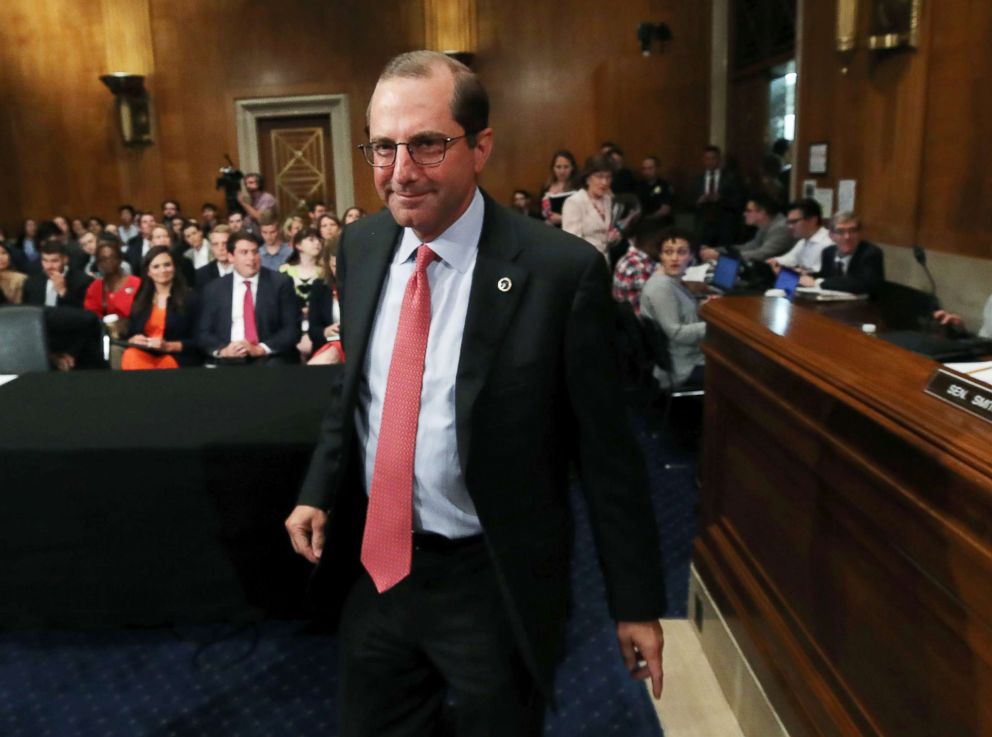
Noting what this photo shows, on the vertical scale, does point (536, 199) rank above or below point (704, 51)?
below

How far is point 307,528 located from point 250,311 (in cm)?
307

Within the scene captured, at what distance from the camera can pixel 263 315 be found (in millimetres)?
4371

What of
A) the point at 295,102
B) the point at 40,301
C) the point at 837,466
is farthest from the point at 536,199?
the point at 837,466

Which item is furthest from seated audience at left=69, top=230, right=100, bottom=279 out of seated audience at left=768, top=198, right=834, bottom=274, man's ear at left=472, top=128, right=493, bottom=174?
man's ear at left=472, top=128, right=493, bottom=174

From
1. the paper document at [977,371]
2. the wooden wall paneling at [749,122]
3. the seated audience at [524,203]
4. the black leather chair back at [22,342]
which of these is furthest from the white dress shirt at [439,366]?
the wooden wall paneling at [749,122]

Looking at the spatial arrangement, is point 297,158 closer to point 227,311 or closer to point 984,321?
point 227,311

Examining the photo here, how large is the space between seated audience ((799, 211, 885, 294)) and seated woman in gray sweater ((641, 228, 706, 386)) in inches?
49.8

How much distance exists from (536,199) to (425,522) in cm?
940

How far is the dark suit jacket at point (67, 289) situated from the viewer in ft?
19.6

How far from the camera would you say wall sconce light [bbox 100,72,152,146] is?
36.4ft

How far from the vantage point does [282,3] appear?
11.0m

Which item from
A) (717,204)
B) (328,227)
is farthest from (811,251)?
(328,227)

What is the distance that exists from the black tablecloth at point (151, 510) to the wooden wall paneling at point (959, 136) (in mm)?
4356

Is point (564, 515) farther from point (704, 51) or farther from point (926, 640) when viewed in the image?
point (704, 51)
